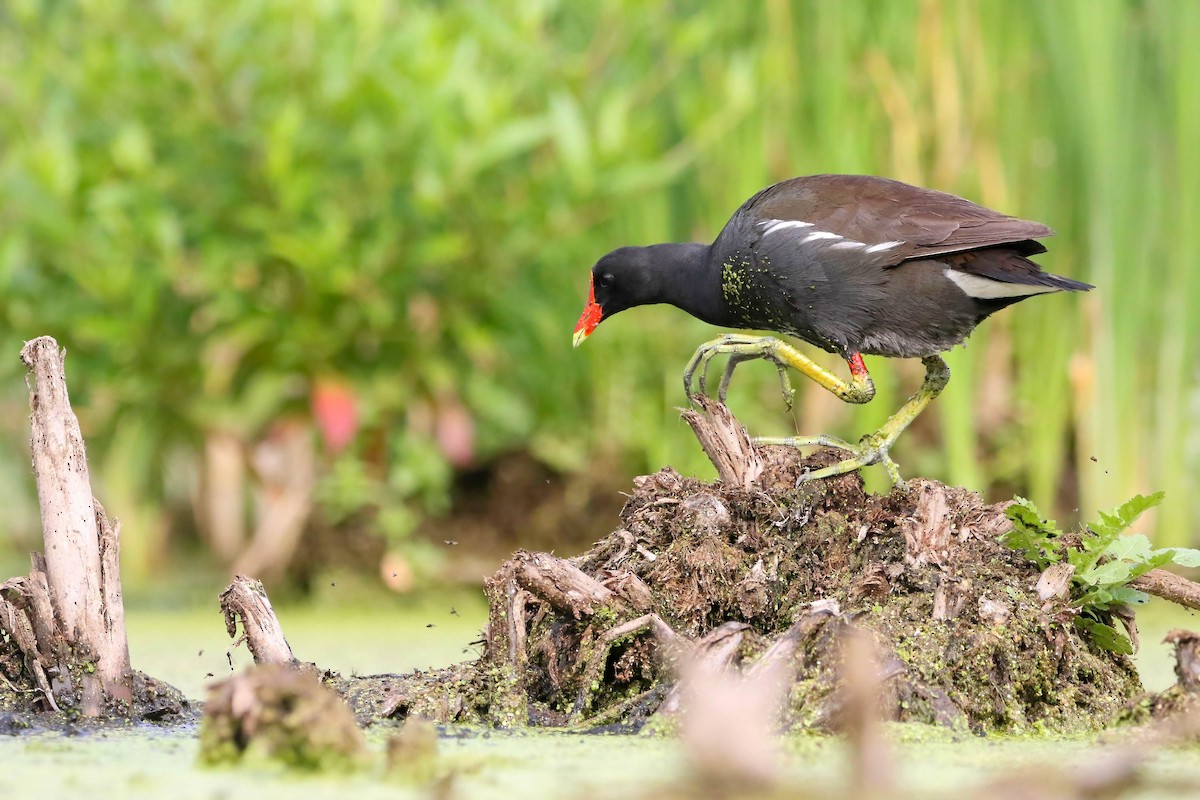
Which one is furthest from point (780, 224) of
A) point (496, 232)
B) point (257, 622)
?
point (496, 232)

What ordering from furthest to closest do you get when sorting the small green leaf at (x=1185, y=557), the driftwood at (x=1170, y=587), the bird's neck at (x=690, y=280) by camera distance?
the bird's neck at (x=690, y=280) < the driftwood at (x=1170, y=587) < the small green leaf at (x=1185, y=557)

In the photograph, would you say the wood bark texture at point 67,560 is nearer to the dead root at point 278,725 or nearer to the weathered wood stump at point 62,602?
the weathered wood stump at point 62,602

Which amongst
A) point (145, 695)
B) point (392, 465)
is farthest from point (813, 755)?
point (392, 465)

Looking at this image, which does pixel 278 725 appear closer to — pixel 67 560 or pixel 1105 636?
pixel 67 560

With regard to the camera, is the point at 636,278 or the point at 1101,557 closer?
the point at 1101,557

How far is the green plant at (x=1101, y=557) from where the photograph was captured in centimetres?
286

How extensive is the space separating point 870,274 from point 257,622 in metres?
1.65

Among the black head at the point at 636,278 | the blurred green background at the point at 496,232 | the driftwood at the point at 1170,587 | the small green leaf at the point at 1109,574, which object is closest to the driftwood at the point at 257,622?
the black head at the point at 636,278

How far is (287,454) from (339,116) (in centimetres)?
131

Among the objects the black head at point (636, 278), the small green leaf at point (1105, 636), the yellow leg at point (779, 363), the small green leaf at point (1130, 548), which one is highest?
the black head at point (636, 278)

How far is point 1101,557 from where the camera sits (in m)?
2.96

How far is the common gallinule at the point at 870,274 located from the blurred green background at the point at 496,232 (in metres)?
1.37

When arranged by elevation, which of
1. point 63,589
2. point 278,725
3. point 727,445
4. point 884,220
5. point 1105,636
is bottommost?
point 278,725

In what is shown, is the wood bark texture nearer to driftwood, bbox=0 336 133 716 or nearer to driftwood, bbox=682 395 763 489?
driftwood, bbox=0 336 133 716
